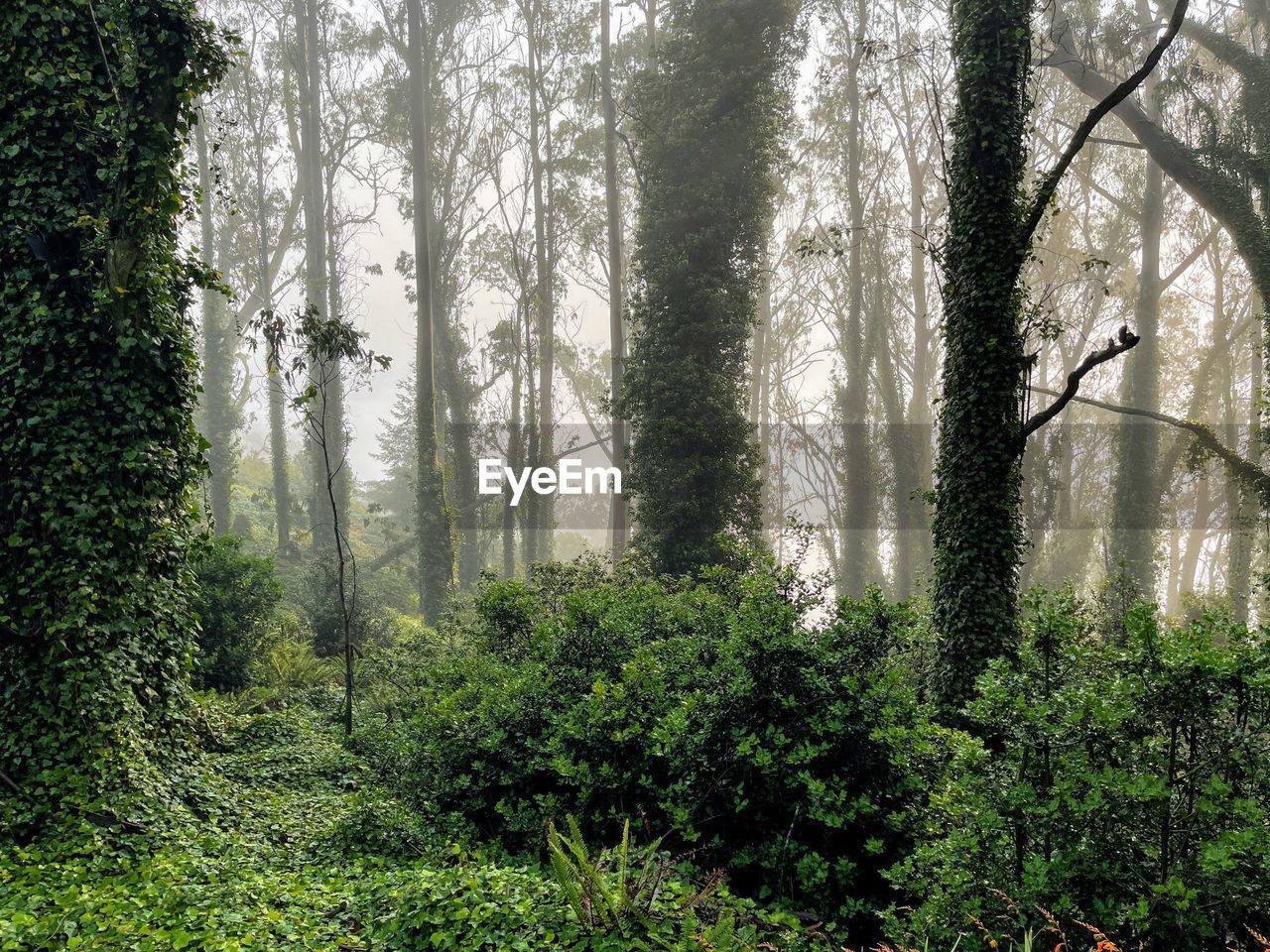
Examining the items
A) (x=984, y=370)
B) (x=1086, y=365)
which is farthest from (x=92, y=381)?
(x=1086, y=365)

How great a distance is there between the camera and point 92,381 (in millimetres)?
6340

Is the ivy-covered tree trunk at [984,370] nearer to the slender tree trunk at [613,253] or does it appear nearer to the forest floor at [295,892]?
the forest floor at [295,892]

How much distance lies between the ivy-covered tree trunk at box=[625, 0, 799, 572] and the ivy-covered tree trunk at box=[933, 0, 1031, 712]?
21.7ft

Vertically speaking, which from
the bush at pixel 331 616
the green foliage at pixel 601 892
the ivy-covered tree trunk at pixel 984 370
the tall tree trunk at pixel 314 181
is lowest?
the bush at pixel 331 616

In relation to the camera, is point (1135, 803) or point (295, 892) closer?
point (1135, 803)

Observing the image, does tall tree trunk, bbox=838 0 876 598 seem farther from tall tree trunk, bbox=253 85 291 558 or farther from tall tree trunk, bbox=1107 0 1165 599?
tall tree trunk, bbox=253 85 291 558

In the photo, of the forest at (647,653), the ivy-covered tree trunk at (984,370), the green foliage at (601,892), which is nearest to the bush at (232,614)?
the forest at (647,653)

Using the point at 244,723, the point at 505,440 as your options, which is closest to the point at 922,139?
the point at 505,440

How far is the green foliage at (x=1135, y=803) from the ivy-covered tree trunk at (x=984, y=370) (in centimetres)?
425

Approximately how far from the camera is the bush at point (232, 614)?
1026 cm

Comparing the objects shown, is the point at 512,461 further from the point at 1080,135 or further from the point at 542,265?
the point at 1080,135

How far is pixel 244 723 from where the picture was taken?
8.25 metres

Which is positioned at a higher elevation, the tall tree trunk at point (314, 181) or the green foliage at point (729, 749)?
the tall tree trunk at point (314, 181)

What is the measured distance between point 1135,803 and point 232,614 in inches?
438
